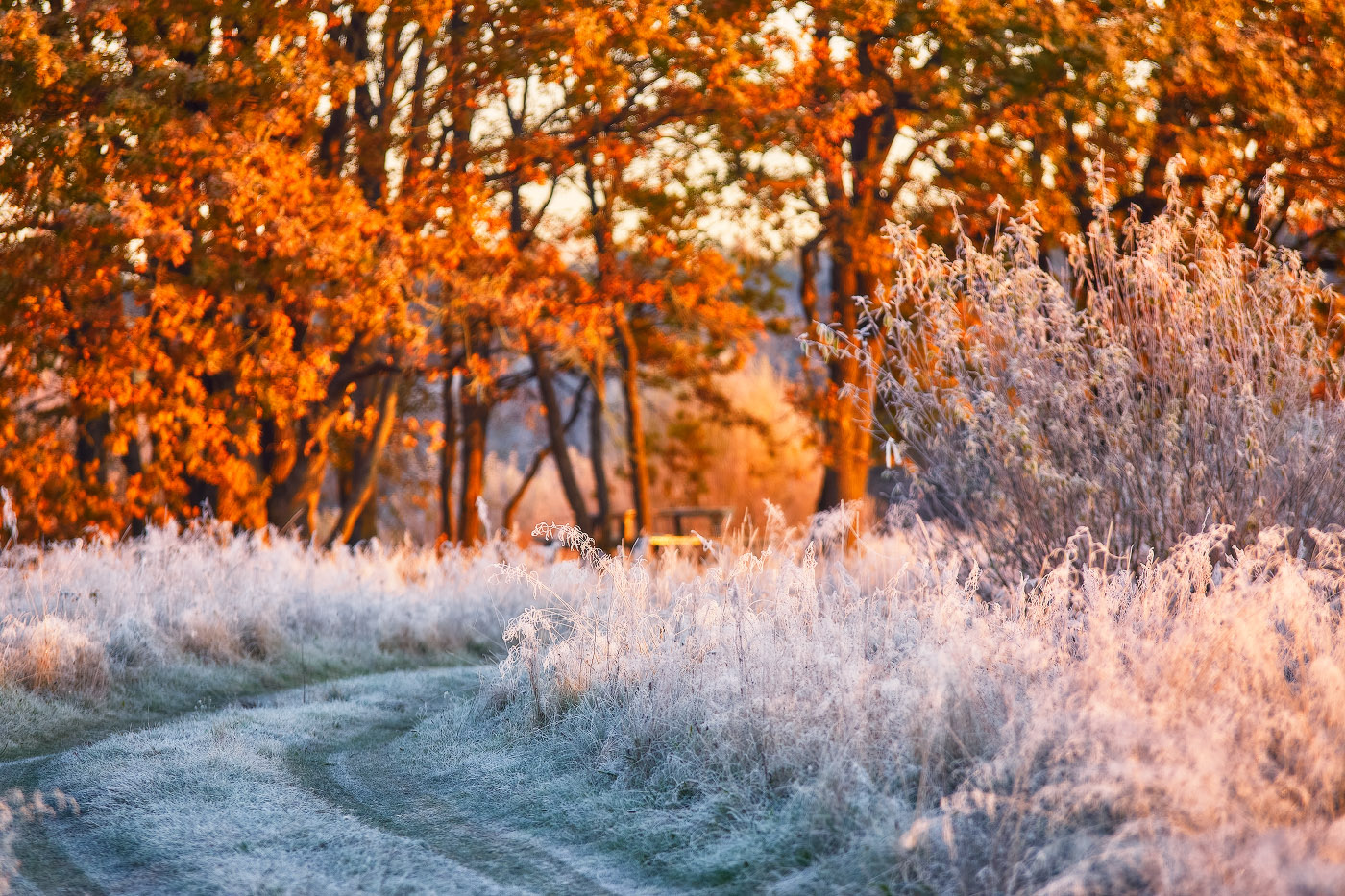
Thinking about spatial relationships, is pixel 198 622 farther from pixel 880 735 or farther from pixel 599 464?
pixel 599 464

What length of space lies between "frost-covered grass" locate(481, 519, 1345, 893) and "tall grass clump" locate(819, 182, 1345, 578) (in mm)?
660

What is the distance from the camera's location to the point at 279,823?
14.6ft

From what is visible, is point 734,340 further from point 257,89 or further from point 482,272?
point 257,89

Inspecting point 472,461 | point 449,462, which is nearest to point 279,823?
point 472,461

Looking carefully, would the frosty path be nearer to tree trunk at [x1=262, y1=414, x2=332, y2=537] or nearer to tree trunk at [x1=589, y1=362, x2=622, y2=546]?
tree trunk at [x1=262, y1=414, x2=332, y2=537]

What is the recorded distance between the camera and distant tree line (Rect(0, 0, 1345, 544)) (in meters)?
10.3

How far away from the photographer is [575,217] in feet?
59.1

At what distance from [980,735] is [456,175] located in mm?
9801

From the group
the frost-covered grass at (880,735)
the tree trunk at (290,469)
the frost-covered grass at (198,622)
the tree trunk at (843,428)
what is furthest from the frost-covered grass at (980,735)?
the tree trunk at (843,428)

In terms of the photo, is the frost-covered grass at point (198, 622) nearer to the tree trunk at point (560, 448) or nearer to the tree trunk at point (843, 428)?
the tree trunk at point (843, 428)

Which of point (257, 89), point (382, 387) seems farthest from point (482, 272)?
point (257, 89)

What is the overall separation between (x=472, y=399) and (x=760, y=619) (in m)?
13.5

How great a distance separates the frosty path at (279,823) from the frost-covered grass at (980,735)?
0.48m

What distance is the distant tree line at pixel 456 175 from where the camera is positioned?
1030 centimetres
